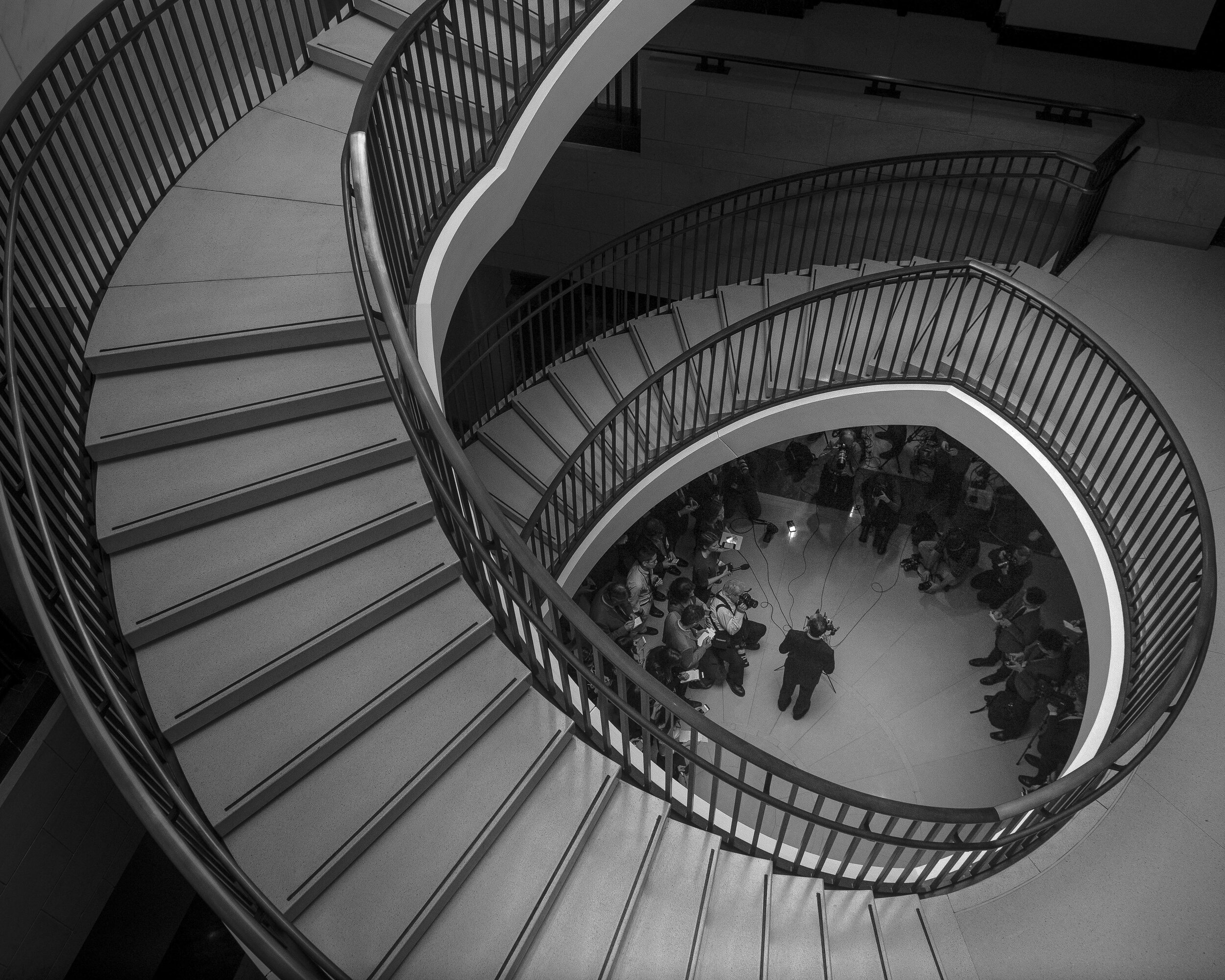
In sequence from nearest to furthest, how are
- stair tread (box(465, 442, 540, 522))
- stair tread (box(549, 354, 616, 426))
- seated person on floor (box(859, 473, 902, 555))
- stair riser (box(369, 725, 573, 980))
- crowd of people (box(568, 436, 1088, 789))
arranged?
stair riser (box(369, 725, 573, 980)) → stair tread (box(465, 442, 540, 522)) → stair tread (box(549, 354, 616, 426)) → crowd of people (box(568, 436, 1088, 789)) → seated person on floor (box(859, 473, 902, 555))

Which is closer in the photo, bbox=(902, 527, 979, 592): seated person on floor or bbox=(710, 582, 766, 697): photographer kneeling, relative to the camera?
bbox=(710, 582, 766, 697): photographer kneeling

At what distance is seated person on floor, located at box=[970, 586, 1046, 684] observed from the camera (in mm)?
9930

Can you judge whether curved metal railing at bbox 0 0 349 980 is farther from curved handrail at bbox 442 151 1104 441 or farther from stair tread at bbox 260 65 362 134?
curved handrail at bbox 442 151 1104 441

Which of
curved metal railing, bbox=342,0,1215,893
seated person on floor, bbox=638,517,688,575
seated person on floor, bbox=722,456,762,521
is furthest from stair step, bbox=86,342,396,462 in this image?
seated person on floor, bbox=722,456,762,521

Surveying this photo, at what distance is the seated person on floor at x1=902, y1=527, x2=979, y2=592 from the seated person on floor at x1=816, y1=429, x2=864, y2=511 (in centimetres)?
132

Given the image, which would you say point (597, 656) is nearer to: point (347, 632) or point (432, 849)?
point (432, 849)

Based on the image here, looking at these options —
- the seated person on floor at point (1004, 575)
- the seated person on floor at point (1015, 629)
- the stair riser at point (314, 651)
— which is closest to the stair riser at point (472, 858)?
the stair riser at point (314, 651)

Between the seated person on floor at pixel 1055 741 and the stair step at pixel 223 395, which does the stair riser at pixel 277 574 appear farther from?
the seated person on floor at pixel 1055 741

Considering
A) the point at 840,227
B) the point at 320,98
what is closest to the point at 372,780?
the point at 320,98

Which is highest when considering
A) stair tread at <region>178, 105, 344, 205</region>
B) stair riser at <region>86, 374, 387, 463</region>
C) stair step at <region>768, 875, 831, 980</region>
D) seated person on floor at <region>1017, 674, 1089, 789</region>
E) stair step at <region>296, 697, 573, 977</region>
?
stair tread at <region>178, 105, 344, 205</region>

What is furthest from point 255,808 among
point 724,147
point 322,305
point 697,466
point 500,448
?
point 724,147

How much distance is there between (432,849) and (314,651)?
114 cm

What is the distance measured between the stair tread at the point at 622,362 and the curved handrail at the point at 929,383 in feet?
0.77

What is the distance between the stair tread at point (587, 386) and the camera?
9.07 metres
